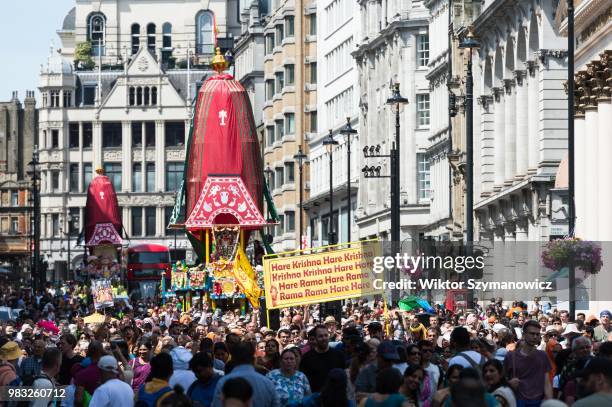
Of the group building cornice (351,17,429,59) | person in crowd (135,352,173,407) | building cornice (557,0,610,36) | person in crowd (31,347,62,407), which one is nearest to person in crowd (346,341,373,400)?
person in crowd (135,352,173,407)

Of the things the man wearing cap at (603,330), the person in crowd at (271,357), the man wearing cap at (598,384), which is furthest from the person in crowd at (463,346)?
the man wearing cap at (603,330)

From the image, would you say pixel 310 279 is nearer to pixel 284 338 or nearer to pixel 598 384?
pixel 284 338

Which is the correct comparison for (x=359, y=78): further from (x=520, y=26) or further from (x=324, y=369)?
(x=324, y=369)

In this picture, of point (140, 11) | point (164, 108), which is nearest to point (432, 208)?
point (164, 108)

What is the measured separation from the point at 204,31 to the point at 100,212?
304 ft

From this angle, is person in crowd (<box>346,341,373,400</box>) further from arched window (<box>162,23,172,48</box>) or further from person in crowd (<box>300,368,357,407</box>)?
arched window (<box>162,23,172,48</box>)

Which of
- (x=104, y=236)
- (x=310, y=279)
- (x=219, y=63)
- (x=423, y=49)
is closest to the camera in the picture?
(x=310, y=279)

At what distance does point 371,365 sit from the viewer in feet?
59.4

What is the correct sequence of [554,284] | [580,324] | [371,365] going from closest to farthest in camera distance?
[371,365] → [580,324] → [554,284]

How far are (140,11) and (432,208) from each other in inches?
4399

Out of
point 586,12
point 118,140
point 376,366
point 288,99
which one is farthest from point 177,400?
point 118,140

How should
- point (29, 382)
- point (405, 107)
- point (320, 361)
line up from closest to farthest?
point (29, 382)
point (320, 361)
point (405, 107)

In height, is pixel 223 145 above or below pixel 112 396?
above

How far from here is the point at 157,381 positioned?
16594 mm
